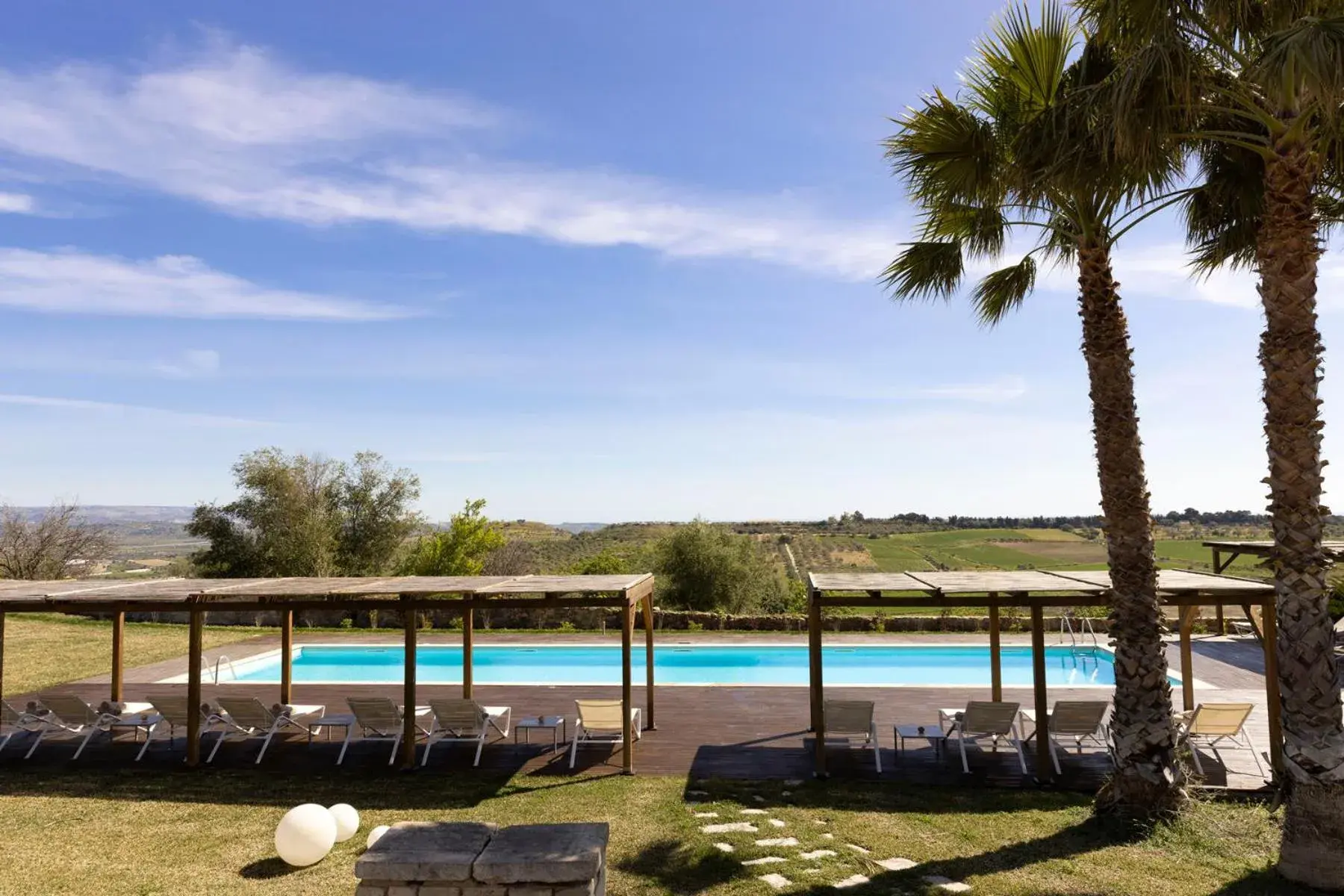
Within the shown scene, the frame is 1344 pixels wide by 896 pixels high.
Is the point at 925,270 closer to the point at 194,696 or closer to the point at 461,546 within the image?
the point at 194,696

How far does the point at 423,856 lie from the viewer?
4.32m

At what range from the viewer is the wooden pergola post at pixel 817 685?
361 inches

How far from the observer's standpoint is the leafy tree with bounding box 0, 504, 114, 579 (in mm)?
27297

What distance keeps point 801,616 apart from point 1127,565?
14235 millimetres

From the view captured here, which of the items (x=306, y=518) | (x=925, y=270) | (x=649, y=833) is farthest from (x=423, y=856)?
(x=306, y=518)

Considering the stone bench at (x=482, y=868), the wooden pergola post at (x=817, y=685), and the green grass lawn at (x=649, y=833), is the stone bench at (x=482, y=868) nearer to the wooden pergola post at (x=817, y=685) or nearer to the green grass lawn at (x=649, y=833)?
the green grass lawn at (x=649, y=833)

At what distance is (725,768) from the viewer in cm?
941

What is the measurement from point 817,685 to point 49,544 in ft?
102

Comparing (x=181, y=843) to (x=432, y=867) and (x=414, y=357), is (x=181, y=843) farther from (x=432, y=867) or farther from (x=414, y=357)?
(x=414, y=357)

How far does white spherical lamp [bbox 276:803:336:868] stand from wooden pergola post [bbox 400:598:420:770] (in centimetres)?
295

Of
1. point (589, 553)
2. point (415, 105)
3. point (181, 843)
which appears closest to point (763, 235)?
point (415, 105)

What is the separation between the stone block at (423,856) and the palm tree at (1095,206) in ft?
20.2

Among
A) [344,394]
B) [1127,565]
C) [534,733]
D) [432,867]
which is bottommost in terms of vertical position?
[534,733]

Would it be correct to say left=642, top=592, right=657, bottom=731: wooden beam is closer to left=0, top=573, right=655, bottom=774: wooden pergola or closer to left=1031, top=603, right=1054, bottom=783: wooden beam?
left=0, top=573, right=655, bottom=774: wooden pergola
